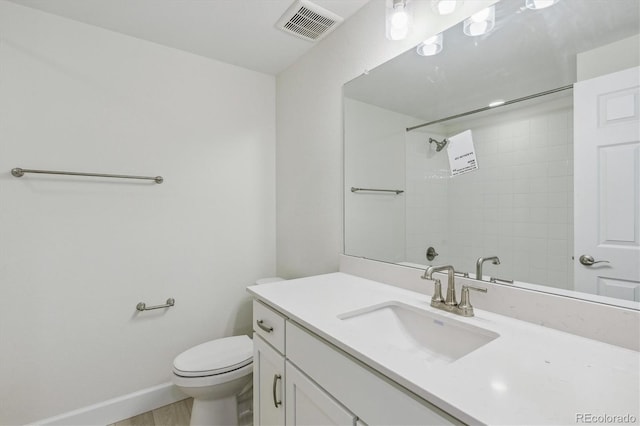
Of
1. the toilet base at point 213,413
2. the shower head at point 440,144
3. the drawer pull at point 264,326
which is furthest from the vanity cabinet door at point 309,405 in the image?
the shower head at point 440,144

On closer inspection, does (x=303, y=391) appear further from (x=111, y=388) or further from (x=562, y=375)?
(x=111, y=388)

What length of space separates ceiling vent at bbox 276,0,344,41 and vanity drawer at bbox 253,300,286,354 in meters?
1.49

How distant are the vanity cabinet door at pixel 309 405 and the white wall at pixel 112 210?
47.6 inches

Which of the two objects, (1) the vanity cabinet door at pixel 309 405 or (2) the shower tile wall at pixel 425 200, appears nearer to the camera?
(1) the vanity cabinet door at pixel 309 405

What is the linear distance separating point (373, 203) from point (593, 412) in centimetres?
115

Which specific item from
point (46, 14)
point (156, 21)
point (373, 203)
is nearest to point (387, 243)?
point (373, 203)

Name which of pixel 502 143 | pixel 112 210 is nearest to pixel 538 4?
pixel 502 143

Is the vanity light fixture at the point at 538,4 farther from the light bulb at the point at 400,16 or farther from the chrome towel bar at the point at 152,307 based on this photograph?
the chrome towel bar at the point at 152,307

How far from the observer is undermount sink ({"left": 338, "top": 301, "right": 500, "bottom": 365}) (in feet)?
2.87

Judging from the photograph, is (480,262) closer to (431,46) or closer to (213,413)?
(431,46)

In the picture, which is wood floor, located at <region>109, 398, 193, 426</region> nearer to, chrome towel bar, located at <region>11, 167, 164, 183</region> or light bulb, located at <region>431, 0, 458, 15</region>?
chrome towel bar, located at <region>11, 167, 164, 183</region>

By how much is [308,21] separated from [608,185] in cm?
156

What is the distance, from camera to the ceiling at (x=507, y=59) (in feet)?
2.68

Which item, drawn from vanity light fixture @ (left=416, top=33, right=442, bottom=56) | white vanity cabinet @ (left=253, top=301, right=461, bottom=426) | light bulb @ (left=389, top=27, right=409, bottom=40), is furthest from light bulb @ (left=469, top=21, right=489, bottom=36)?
white vanity cabinet @ (left=253, top=301, right=461, bottom=426)
